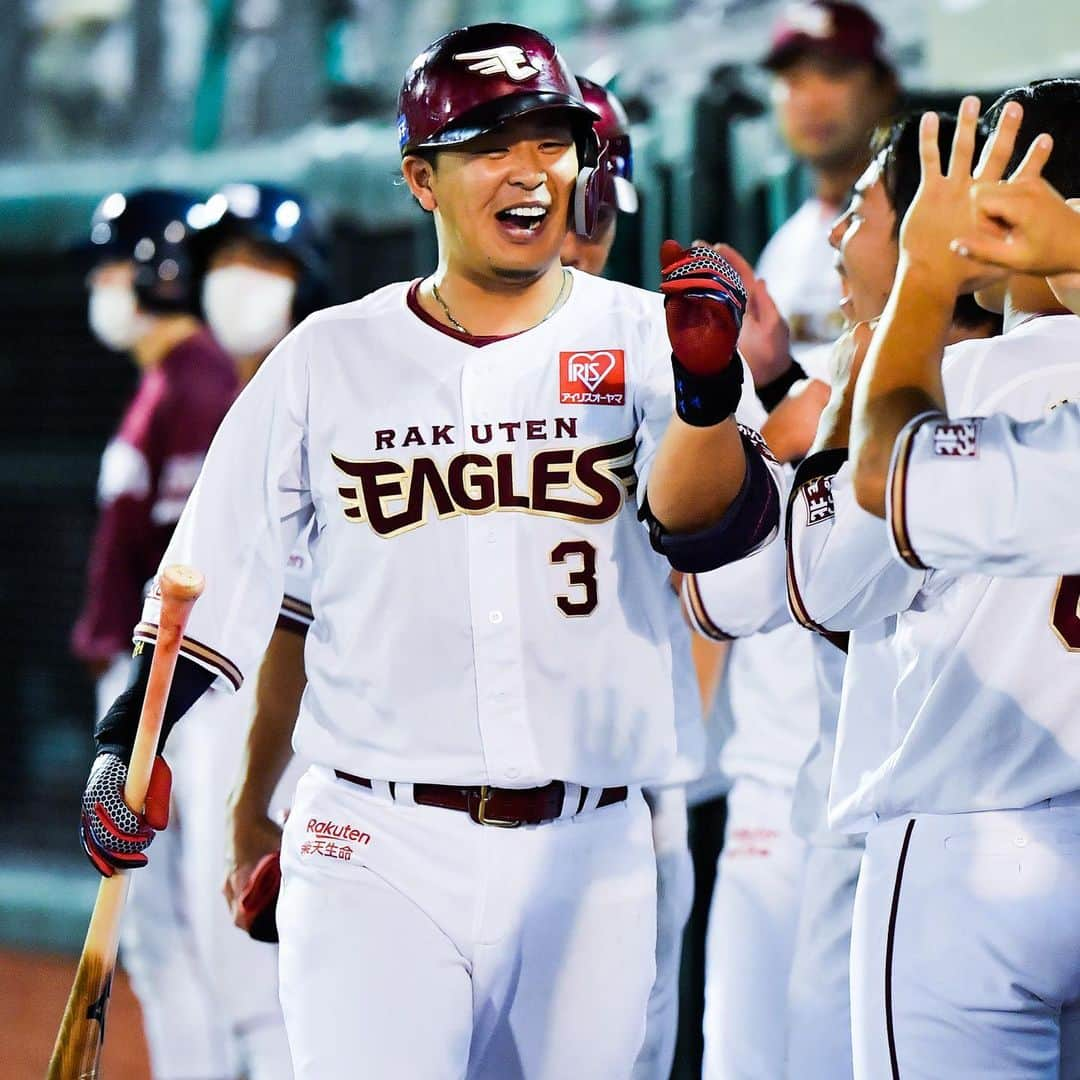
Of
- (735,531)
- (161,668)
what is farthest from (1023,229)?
(161,668)

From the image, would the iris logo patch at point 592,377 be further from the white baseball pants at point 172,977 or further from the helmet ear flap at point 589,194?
the white baseball pants at point 172,977

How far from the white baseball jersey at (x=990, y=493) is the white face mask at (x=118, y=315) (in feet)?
12.5

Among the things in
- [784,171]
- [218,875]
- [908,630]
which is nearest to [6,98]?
[784,171]

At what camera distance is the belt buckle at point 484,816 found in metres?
2.51

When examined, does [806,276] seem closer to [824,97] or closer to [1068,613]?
[824,97]

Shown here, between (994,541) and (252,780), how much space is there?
1.55 metres

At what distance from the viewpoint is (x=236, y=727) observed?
4.61 meters

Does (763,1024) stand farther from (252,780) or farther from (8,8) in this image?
(8,8)

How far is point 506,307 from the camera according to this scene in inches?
A: 105

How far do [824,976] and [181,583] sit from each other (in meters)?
1.44

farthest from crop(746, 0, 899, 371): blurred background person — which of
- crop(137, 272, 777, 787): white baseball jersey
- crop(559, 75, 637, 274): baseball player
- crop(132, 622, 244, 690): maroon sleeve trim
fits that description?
crop(132, 622, 244, 690): maroon sleeve trim

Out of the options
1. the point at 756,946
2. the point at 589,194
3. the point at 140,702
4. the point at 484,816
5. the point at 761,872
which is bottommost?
the point at 756,946

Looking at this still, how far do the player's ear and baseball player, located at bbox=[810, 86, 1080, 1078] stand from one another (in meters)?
0.84

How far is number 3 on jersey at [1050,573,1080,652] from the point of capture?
212 centimetres
